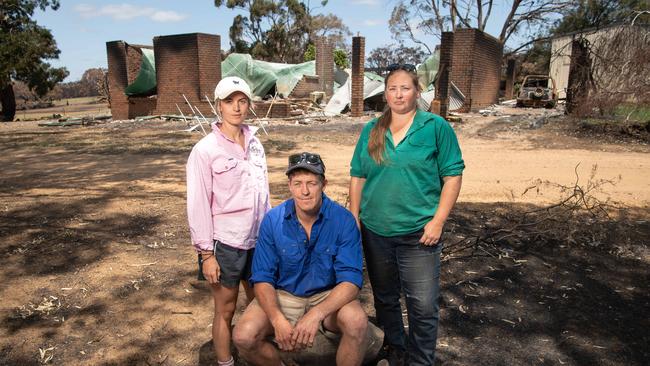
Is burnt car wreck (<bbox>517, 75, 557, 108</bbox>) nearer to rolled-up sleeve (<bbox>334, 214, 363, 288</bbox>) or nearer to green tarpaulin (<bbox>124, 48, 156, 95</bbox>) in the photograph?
green tarpaulin (<bbox>124, 48, 156, 95</bbox>)

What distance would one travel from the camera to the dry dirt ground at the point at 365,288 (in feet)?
10.0

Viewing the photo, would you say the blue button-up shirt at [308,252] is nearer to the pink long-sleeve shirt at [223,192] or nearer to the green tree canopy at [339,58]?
the pink long-sleeve shirt at [223,192]

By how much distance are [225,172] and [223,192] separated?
0.11 m

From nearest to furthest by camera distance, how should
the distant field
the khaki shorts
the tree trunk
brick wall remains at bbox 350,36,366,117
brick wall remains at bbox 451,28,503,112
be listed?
the khaki shorts < brick wall remains at bbox 350,36,366,117 < brick wall remains at bbox 451,28,503,112 < the tree trunk < the distant field

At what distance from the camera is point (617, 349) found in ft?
9.78

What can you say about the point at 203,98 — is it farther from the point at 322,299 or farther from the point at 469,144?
the point at 322,299

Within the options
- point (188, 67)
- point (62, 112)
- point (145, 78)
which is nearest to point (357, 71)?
point (188, 67)

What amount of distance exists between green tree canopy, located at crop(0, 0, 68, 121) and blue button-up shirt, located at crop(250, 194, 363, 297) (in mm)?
26484

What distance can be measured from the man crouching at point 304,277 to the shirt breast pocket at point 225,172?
265 millimetres

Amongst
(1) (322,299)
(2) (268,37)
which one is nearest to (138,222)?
(1) (322,299)

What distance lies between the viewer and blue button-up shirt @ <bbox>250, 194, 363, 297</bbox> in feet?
8.13

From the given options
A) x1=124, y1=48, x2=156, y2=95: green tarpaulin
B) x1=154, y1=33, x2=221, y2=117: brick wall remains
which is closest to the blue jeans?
x1=154, y1=33, x2=221, y2=117: brick wall remains

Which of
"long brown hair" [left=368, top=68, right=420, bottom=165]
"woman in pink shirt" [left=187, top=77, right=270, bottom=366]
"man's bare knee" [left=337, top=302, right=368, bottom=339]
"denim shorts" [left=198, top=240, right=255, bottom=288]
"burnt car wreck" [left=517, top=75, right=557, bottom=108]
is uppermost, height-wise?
"burnt car wreck" [left=517, top=75, right=557, bottom=108]

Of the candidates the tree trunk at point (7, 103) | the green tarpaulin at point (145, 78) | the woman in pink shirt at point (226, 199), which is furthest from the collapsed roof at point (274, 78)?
the woman in pink shirt at point (226, 199)
